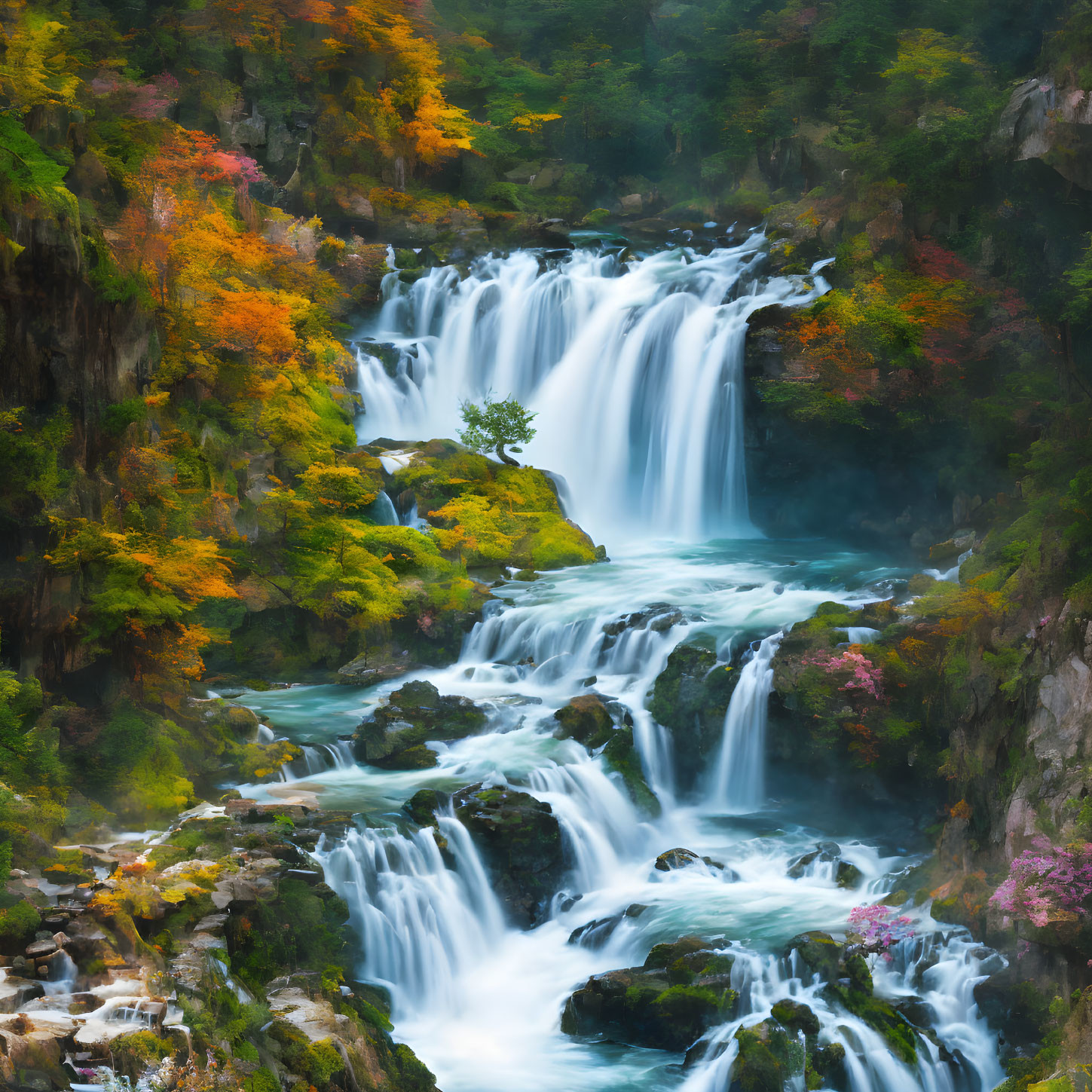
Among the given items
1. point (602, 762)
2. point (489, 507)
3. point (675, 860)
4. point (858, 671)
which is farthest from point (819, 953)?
point (489, 507)

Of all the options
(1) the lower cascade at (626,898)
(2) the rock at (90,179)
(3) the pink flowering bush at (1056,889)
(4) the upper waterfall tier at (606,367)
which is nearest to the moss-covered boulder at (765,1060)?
(1) the lower cascade at (626,898)

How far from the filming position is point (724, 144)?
37.6 metres

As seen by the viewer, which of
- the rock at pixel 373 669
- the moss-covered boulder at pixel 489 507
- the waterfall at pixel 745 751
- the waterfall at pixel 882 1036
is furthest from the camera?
the moss-covered boulder at pixel 489 507

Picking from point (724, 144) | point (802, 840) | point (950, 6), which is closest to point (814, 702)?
point (802, 840)

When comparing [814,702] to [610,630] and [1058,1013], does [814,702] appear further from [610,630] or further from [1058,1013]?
[1058,1013]

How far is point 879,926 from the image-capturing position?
1261cm

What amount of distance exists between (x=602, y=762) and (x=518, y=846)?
2.48m

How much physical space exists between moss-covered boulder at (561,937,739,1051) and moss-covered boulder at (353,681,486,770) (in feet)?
15.6

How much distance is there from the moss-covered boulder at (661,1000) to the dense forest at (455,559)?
0.05 meters

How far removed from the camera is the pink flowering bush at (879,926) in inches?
488

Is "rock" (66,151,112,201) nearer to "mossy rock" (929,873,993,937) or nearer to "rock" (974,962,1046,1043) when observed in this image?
"mossy rock" (929,873,993,937)

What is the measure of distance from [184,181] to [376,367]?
9031 millimetres

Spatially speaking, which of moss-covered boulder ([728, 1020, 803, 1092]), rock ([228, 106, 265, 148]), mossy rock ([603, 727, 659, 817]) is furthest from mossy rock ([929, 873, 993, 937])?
rock ([228, 106, 265, 148])

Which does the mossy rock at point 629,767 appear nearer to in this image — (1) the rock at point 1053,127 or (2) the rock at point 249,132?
(1) the rock at point 1053,127
